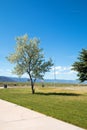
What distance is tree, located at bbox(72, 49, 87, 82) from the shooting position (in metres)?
34.5

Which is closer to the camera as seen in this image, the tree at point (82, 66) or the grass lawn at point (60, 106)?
the grass lawn at point (60, 106)

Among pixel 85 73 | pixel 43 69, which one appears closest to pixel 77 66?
pixel 85 73

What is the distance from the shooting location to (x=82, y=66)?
3456cm

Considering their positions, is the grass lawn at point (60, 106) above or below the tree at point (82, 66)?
below

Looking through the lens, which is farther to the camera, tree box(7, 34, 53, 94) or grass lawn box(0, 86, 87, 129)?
tree box(7, 34, 53, 94)

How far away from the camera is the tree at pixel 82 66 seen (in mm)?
34531

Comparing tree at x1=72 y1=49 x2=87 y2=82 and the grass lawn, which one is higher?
tree at x1=72 y1=49 x2=87 y2=82

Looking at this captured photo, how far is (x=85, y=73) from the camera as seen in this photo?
34562 millimetres

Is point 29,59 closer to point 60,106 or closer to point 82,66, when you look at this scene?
point 82,66

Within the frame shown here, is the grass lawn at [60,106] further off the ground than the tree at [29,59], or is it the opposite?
the tree at [29,59]

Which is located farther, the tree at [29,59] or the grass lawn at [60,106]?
the tree at [29,59]

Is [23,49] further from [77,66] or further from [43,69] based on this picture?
[77,66]

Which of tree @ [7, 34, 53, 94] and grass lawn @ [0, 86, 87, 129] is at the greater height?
tree @ [7, 34, 53, 94]

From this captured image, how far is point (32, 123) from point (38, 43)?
92.8 feet
